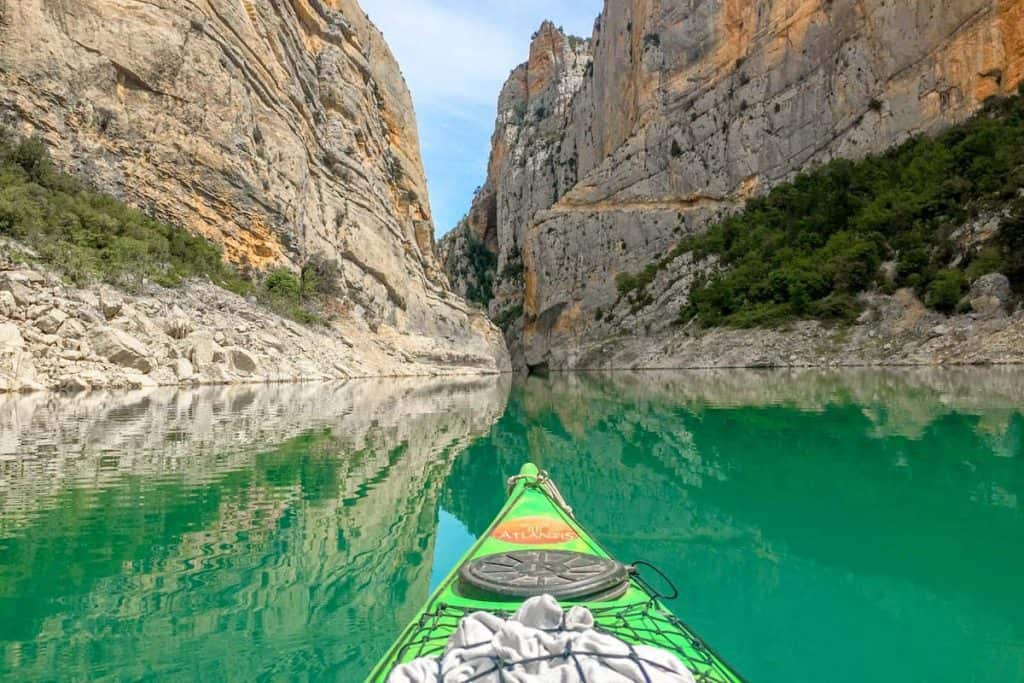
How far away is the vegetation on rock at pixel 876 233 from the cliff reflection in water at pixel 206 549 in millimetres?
24558

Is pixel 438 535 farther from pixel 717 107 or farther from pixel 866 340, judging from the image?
pixel 717 107

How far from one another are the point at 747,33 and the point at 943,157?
19.7 m

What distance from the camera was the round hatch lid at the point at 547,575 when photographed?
9.20 feet

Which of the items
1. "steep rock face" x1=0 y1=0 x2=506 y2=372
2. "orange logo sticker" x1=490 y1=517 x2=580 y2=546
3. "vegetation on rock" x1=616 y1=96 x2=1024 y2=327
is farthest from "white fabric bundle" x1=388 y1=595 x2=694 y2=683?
"vegetation on rock" x1=616 y1=96 x2=1024 y2=327

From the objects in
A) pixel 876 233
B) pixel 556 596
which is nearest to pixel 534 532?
pixel 556 596

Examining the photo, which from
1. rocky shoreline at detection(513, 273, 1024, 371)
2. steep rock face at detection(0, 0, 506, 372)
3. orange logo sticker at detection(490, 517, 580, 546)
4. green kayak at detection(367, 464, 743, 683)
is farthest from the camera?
steep rock face at detection(0, 0, 506, 372)

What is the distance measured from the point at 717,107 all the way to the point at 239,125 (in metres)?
31.8

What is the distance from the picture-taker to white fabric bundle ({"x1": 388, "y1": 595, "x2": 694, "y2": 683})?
1989 mm

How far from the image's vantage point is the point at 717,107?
151 feet

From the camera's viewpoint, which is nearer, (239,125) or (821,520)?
(821,520)

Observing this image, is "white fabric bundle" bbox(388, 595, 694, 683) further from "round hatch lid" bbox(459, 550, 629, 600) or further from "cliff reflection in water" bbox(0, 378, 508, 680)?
"cliff reflection in water" bbox(0, 378, 508, 680)

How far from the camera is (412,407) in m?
15.7

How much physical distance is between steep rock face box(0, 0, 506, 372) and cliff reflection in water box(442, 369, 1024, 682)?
20.1 meters

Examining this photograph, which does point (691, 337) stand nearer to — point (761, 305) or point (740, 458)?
point (761, 305)
